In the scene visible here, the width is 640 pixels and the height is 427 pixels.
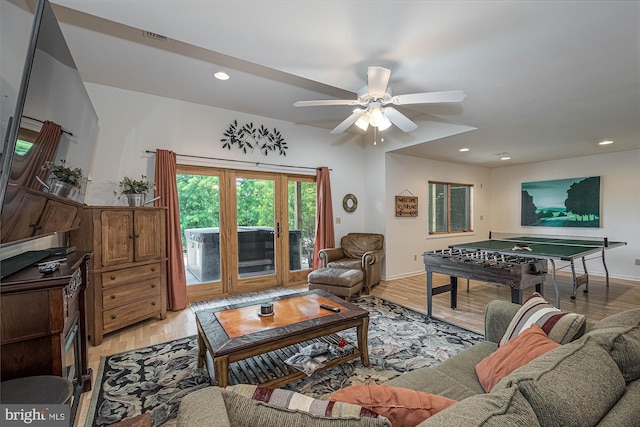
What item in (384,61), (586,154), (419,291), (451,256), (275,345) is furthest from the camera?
(586,154)

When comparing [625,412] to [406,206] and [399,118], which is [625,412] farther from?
[406,206]

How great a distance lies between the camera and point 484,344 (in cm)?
181

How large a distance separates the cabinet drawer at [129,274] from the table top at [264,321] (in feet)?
4.41

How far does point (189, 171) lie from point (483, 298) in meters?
4.58

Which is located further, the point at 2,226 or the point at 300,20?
the point at 300,20

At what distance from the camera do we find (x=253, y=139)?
4473mm

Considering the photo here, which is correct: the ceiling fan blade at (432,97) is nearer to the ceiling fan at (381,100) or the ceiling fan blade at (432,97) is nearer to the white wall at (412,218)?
the ceiling fan at (381,100)

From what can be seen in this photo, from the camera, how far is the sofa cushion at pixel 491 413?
2.19ft

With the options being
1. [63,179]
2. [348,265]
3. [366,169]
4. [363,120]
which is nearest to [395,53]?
[363,120]

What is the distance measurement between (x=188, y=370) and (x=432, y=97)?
2.95m

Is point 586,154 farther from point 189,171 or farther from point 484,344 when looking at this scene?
point 189,171

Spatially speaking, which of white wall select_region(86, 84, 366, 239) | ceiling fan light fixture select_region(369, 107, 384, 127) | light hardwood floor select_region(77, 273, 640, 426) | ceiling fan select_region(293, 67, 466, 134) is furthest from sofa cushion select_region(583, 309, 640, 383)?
white wall select_region(86, 84, 366, 239)

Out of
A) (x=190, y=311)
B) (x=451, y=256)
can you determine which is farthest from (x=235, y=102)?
(x=451, y=256)

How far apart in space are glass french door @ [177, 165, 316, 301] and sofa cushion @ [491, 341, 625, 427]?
4.01 metres
